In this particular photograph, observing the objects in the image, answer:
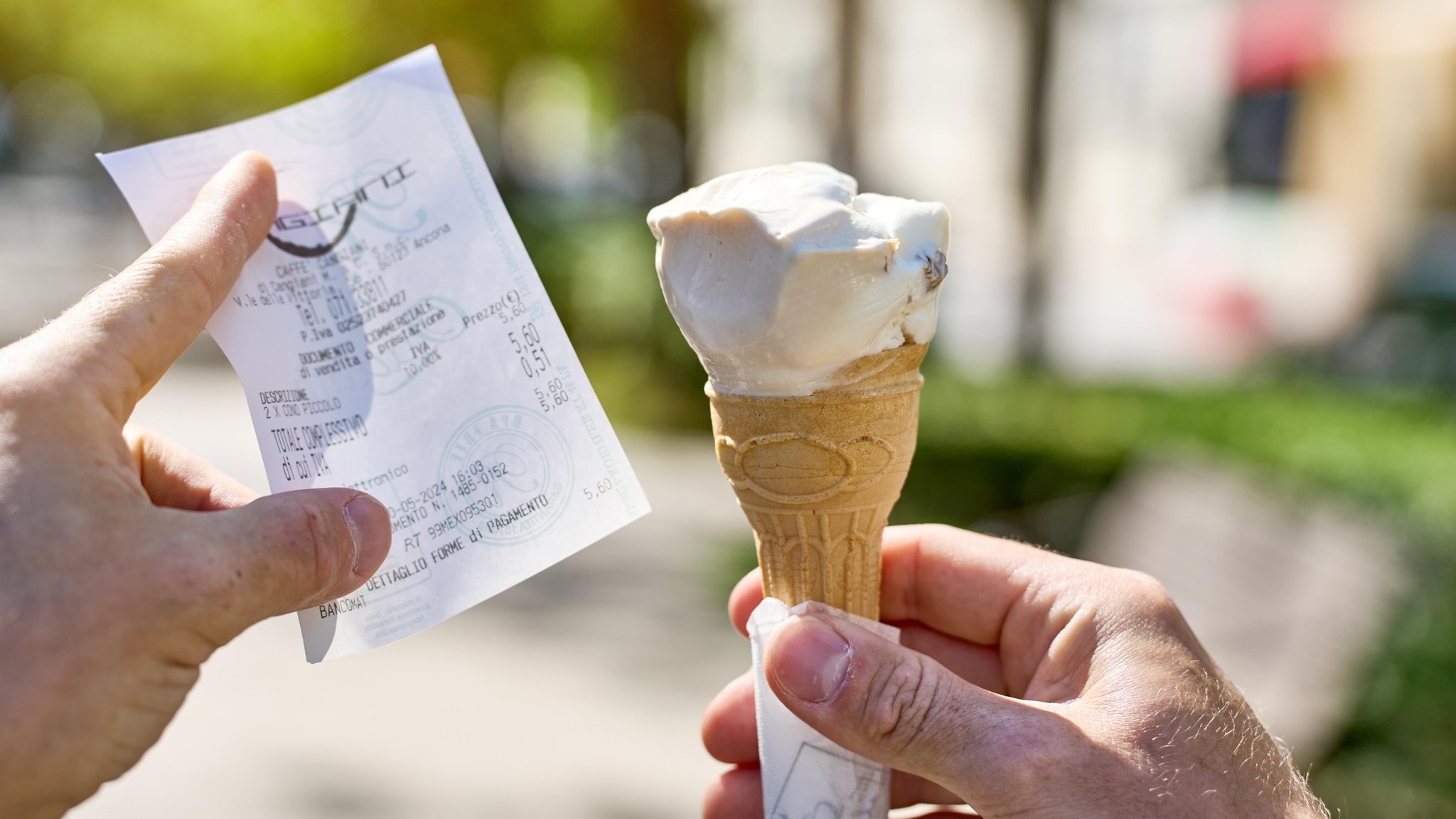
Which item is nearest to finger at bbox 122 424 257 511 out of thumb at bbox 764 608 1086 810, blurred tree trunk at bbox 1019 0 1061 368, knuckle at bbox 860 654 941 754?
thumb at bbox 764 608 1086 810

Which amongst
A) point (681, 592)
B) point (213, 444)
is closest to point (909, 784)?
point (681, 592)

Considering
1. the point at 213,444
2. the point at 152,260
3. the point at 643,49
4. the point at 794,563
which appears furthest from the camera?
the point at 643,49

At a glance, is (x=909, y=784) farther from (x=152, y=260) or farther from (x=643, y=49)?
(x=643, y=49)

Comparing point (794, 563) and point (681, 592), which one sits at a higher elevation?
point (794, 563)

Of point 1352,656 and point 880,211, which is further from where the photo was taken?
point 1352,656

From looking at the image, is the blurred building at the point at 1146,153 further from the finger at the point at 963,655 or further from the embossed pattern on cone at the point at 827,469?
the embossed pattern on cone at the point at 827,469

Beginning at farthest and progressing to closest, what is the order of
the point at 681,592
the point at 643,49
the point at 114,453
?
1. the point at 643,49
2. the point at 681,592
3. the point at 114,453

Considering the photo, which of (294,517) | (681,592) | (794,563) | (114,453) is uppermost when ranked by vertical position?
(114,453)
